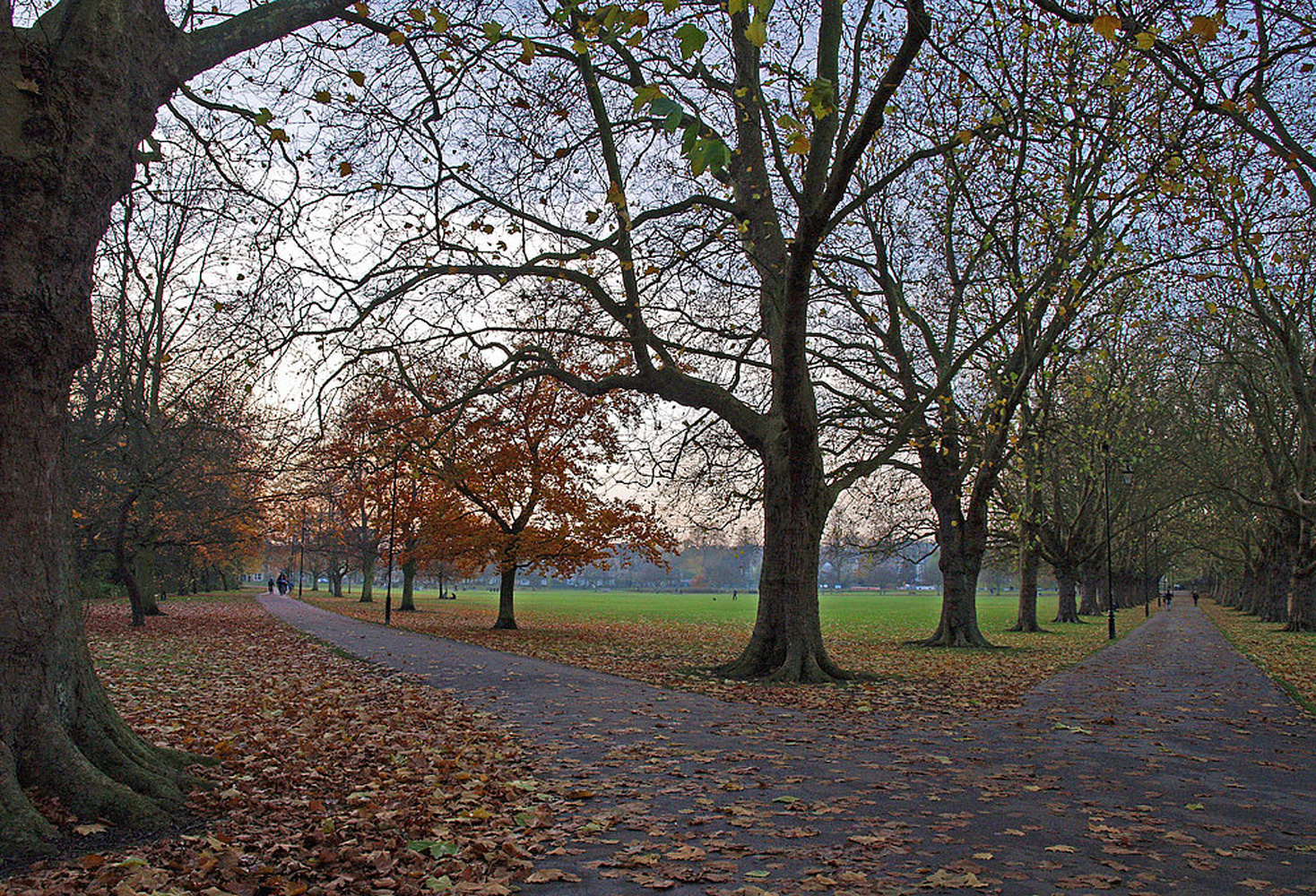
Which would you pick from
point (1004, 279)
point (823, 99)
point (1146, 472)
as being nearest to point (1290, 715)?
point (1004, 279)

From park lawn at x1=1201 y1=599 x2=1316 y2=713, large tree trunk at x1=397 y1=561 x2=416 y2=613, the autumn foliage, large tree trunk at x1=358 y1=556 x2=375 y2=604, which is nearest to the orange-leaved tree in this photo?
the autumn foliage

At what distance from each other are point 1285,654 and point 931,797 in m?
19.9

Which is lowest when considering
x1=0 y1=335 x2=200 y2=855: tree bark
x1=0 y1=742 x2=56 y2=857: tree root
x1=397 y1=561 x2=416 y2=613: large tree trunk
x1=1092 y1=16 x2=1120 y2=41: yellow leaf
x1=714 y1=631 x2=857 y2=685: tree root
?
x1=397 y1=561 x2=416 y2=613: large tree trunk

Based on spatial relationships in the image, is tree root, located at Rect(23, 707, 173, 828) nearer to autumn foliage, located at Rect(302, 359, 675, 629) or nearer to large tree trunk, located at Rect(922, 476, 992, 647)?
autumn foliage, located at Rect(302, 359, 675, 629)

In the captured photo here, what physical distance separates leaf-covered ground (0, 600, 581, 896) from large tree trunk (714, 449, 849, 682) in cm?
558

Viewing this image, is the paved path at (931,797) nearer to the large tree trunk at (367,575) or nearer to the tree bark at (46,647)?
the tree bark at (46,647)

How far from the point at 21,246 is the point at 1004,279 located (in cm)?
1462

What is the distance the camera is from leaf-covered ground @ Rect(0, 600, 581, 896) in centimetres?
411

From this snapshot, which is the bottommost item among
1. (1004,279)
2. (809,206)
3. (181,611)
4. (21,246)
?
(181,611)

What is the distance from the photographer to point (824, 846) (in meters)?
4.82

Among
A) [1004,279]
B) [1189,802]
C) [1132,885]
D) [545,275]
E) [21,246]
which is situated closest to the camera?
[1132,885]

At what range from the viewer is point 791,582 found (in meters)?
13.6

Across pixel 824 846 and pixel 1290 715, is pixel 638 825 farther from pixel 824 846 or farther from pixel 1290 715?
pixel 1290 715

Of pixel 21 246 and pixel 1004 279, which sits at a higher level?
pixel 1004 279
